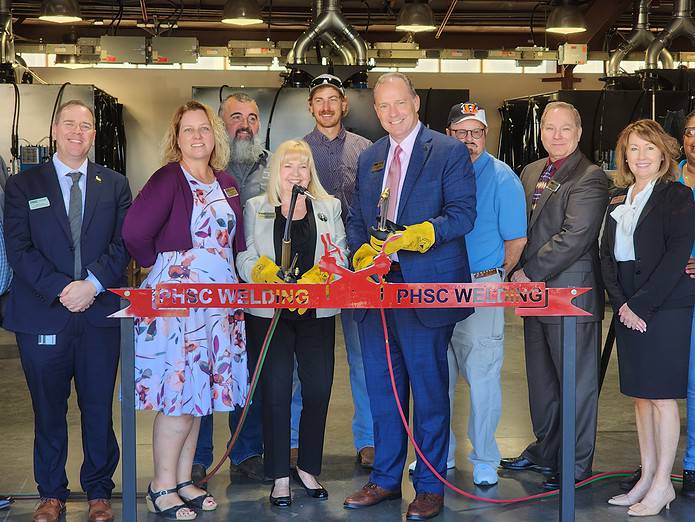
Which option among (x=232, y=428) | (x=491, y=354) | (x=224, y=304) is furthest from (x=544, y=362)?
(x=224, y=304)

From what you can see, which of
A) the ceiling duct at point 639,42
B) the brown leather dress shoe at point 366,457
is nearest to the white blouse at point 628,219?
the brown leather dress shoe at point 366,457

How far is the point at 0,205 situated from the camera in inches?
145

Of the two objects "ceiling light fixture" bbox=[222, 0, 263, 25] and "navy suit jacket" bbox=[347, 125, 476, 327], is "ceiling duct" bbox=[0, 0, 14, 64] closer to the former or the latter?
"ceiling light fixture" bbox=[222, 0, 263, 25]

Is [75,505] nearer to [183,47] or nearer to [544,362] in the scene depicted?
[544,362]

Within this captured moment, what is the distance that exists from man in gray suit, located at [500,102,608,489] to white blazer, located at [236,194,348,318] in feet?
2.91

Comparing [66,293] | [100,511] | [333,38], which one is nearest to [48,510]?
[100,511]

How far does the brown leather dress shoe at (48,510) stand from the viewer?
3.50 meters

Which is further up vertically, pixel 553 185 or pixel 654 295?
pixel 553 185

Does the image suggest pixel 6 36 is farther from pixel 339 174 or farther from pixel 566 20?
pixel 339 174

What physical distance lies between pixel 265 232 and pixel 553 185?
1.26 m

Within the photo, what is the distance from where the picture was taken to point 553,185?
396cm

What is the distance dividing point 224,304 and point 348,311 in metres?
1.35

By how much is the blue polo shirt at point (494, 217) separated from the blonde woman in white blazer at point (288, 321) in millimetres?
617

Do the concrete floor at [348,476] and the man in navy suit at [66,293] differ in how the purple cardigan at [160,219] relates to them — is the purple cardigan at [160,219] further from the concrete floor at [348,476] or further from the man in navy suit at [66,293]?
the concrete floor at [348,476]
